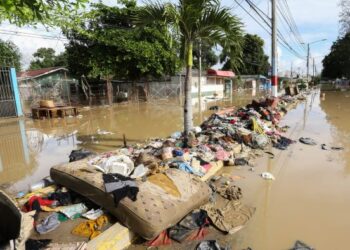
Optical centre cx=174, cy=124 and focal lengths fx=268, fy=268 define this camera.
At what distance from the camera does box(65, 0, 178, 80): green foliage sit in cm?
1788

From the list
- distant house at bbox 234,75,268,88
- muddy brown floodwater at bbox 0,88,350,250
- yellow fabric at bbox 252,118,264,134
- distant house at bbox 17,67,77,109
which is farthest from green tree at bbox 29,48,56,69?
yellow fabric at bbox 252,118,264,134

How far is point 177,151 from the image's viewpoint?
224 inches

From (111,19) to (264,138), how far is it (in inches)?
622

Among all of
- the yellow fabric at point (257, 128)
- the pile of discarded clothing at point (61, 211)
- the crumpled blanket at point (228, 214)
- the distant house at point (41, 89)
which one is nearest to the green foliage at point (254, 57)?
the distant house at point (41, 89)

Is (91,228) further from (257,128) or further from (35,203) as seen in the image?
(257,128)

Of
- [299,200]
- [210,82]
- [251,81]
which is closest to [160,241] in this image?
[299,200]

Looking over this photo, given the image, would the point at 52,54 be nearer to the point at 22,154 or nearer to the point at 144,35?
the point at 144,35

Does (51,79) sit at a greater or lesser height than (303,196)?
greater

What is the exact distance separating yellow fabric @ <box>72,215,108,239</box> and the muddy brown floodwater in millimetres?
1021

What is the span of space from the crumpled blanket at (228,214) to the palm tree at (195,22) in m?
3.21

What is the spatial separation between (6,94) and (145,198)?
13569 millimetres

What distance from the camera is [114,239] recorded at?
3066mm

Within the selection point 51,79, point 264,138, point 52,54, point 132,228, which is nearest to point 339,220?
point 132,228

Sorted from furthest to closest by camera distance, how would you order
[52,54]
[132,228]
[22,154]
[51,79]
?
[52,54], [51,79], [22,154], [132,228]
